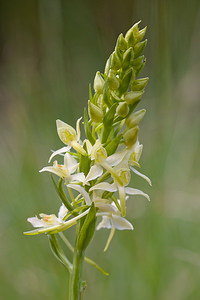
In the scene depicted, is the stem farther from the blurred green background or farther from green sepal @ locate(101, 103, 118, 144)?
the blurred green background

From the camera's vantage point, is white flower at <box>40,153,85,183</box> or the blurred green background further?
the blurred green background

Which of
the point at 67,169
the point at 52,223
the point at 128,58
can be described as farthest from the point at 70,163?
the point at 128,58

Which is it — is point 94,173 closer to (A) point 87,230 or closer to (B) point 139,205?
(A) point 87,230

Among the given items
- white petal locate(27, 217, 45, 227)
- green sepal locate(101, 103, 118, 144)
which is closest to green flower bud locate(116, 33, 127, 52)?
green sepal locate(101, 103, 118, 144)

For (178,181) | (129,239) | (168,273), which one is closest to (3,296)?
(129,239)

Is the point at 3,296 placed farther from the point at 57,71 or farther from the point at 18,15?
the point at 18,15

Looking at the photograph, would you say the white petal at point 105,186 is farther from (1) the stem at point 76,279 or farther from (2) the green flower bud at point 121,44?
(2) the green flower bud at point 121,44
